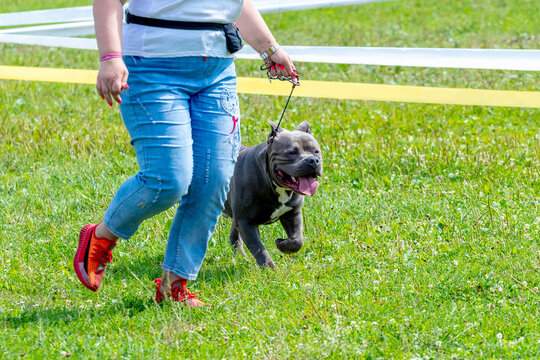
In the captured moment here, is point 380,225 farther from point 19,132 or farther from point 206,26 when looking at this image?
point 19,132

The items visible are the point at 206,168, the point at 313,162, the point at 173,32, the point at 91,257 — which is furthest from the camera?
the point at 313,162

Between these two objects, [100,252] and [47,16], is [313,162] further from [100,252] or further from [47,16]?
[47,16]

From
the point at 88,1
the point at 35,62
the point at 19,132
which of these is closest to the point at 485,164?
the point at 19,132

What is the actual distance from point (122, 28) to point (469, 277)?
2268 millimetres

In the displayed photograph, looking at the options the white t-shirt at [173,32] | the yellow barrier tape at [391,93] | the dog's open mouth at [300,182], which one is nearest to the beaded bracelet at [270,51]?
the white t-shirt at [173,32]

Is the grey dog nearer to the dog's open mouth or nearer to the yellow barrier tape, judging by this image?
the dog's open mouth

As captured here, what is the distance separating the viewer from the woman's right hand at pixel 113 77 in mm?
3396

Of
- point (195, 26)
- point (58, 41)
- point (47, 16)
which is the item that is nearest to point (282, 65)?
point (195, 26)

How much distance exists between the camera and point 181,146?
12.1 ft

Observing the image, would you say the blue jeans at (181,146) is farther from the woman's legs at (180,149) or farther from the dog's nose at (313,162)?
the dog's nose at (313,162)

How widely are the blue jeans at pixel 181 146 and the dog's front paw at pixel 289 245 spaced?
29.8 inches

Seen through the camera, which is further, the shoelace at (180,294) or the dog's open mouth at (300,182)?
the dog's open mouth at (300,182)

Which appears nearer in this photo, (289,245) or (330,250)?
(289,245)

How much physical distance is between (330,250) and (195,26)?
72.6 inches
